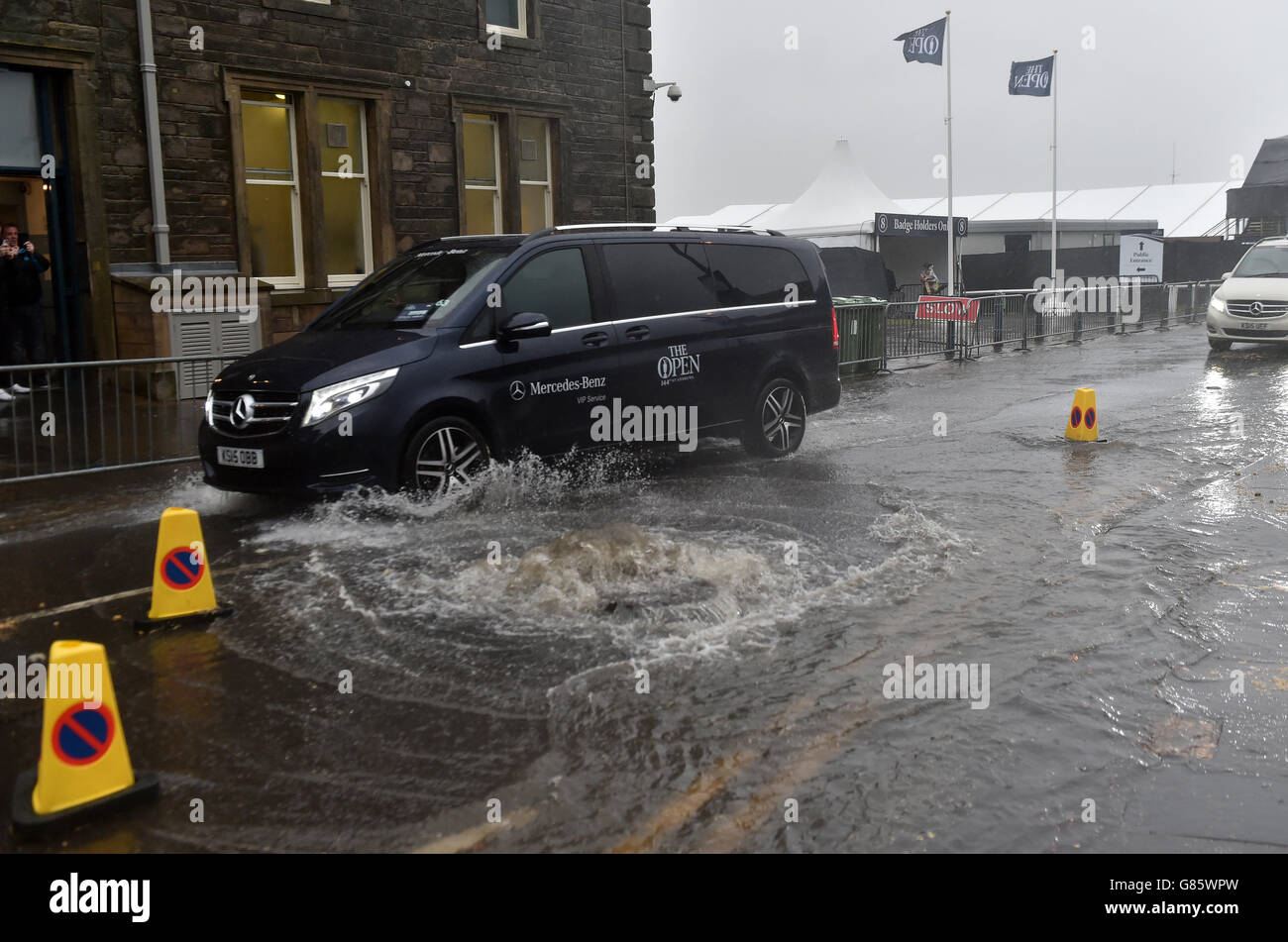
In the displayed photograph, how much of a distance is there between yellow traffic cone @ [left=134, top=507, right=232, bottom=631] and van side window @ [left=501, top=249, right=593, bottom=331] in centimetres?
323

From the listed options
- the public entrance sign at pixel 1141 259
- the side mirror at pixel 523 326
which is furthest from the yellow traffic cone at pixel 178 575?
the public entrance sign at pixel 1141 259

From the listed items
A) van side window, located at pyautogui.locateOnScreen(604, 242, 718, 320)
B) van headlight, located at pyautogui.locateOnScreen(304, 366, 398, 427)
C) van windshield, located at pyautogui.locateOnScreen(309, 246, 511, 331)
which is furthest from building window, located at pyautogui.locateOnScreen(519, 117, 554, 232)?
van headlight, located at pyautogui.locateOnScreen(304, 366, 398, 427)

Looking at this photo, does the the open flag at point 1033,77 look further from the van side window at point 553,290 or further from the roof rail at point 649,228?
the van side window at point 553,290

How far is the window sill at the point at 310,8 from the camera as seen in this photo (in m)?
15.9

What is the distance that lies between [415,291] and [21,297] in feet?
23.2

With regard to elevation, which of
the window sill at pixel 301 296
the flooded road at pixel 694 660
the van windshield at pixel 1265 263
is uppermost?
the van windshield at pixel 1265 263

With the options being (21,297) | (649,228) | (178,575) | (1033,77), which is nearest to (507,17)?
(21,297)

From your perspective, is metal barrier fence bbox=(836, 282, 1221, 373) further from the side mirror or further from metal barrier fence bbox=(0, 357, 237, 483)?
the side mirror

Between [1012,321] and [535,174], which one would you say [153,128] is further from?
[1012,321]

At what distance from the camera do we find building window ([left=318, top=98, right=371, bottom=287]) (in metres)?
17.1

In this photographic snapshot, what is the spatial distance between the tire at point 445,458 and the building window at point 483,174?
11283mm

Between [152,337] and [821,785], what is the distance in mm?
12615
